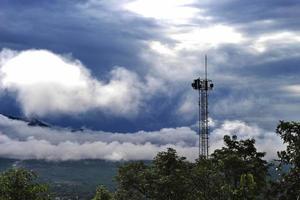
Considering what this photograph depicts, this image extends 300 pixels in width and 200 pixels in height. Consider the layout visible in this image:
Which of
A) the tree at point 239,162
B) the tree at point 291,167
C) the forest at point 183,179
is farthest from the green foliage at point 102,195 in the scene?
the tree at point 291,167

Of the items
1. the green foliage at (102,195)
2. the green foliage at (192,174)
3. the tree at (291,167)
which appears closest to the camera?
the tree at (291,167)

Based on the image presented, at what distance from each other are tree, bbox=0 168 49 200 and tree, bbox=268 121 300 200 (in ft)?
126

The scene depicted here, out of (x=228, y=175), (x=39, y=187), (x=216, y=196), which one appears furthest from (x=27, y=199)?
(x=228, y=175)

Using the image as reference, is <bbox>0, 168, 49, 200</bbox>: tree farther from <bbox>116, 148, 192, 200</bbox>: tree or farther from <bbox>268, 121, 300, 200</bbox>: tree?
<bbox>268, 121, 300, 200</bbox>: tree

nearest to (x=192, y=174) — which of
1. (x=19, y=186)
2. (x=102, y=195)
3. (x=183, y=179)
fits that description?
(x=183, y=179)

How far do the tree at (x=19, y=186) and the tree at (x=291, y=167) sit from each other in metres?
38.4

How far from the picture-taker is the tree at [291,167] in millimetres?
34156

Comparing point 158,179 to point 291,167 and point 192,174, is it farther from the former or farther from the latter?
point 291,167

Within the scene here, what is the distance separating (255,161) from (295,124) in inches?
1811

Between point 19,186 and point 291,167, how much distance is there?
40029mm

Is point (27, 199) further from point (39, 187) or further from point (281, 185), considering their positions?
point (281, 185)

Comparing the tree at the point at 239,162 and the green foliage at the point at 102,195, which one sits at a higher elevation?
the tree at the point at 239,162

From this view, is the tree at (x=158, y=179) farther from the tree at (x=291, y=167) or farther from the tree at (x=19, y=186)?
the tree at (x=291, y=167)

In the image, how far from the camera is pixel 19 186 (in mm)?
68062
